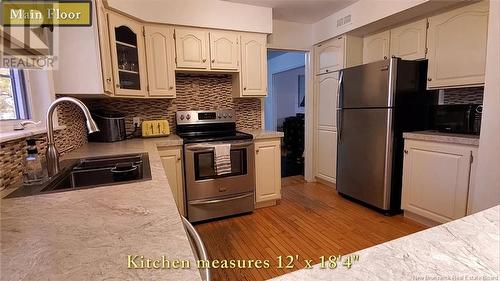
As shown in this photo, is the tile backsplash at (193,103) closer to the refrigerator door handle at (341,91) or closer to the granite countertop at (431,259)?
the refrigerator door handle at (341,91)

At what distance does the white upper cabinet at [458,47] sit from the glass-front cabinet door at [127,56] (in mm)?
2825

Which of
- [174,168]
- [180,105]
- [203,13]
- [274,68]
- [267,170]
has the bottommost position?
[267,170]

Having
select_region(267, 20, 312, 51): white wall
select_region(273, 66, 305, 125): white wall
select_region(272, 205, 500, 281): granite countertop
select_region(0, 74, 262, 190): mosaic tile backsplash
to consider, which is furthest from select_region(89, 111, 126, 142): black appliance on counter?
select_region(273, 66, 305, 125): white wall

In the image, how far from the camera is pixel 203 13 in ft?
8.28

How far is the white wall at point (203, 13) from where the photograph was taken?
2.25 metres

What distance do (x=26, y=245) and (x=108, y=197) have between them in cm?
32

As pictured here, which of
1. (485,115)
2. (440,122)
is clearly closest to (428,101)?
(440,122)

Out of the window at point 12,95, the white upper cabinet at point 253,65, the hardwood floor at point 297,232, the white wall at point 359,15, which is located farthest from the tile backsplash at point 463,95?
the window at point 12,95

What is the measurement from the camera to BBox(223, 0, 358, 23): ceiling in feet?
8.81

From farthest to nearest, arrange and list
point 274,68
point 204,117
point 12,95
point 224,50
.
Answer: point 274,68 → point 204,117 → point 224,50 → point 12,95

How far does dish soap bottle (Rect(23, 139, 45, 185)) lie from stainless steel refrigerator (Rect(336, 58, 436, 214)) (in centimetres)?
264

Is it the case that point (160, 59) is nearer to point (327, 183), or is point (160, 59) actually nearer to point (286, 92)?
point (327, 183)

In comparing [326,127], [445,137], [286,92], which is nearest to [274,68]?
[286,92]

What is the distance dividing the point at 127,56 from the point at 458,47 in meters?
3.02
